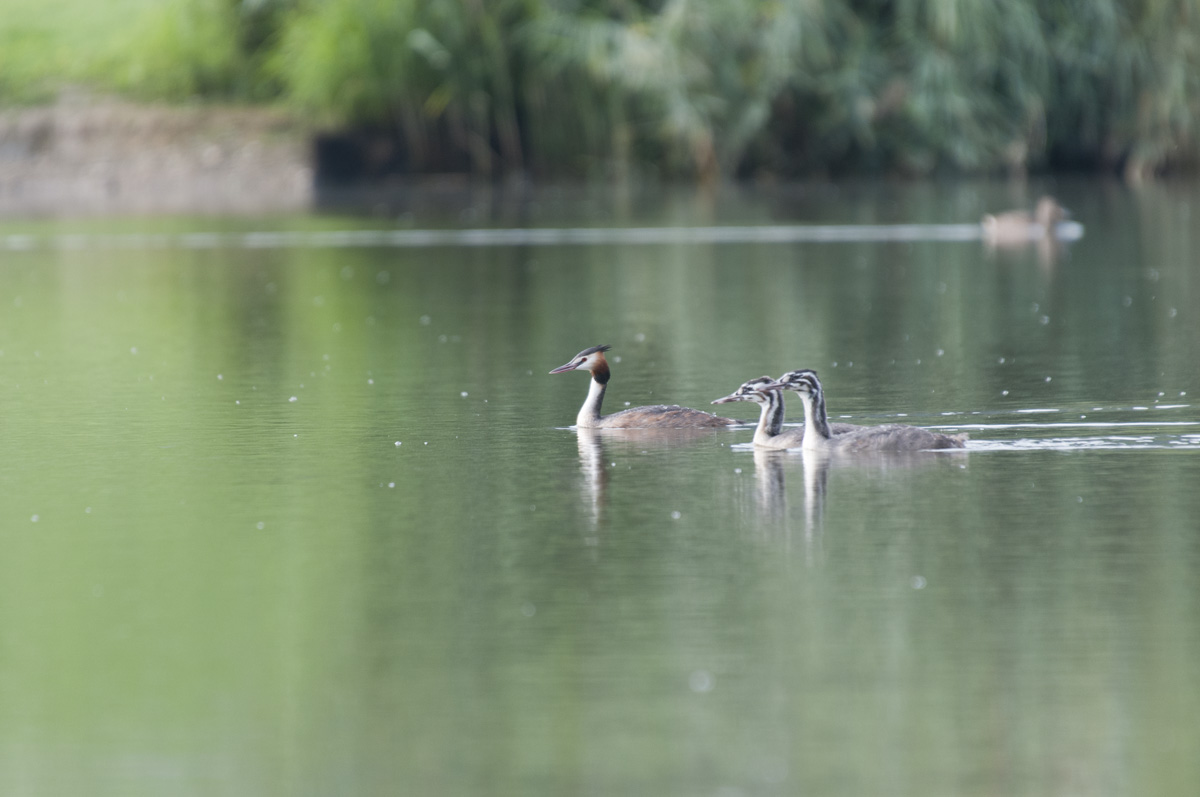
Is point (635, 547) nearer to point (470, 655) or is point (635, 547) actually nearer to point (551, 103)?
point (470, 655)

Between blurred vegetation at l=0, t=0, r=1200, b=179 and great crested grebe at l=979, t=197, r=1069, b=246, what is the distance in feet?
26.5

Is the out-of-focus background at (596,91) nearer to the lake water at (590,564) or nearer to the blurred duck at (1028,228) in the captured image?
the blurred duck at (1028,228)

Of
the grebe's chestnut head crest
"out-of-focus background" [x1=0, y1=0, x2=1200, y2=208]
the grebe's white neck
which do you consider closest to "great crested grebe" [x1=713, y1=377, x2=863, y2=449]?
the grebe's white neck

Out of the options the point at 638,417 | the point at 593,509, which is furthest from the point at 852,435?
the point at 593,509

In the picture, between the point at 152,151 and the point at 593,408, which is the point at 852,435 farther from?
the point at 152,151

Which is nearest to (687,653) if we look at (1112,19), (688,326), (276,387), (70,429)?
(70,429)

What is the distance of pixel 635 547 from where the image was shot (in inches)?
309

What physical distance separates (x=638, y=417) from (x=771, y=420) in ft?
2.87

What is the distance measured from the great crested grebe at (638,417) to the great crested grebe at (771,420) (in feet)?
1.67

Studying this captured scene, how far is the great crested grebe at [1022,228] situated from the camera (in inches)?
958

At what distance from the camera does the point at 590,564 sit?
7.55 meters

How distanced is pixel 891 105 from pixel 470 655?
2930 cm

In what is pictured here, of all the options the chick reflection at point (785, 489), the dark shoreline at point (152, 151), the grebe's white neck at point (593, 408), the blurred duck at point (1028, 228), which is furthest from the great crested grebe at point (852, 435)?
the dark shoreline at point (152, 151)

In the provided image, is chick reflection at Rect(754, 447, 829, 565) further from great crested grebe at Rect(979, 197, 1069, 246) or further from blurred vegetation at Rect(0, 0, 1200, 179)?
blurred vegetation at Rect(0, 0, 1200, 179)
